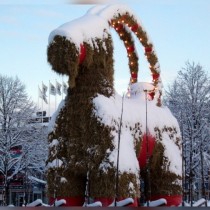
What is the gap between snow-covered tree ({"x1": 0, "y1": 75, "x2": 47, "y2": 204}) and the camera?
17734mm

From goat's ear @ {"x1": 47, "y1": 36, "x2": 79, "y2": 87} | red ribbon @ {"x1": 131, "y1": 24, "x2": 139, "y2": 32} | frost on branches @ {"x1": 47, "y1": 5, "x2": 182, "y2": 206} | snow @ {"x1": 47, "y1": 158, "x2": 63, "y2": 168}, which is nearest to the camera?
goat's ear @ {"x1": 47, "y1": 36, "x2": 79, "y2": 87}

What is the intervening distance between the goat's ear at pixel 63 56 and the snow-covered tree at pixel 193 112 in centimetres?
857

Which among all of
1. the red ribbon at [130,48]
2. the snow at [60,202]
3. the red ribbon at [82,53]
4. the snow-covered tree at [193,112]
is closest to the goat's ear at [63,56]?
the red ribbon at [82,53]

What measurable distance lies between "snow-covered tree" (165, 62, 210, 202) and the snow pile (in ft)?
20.3

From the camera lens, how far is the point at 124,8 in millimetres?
9492

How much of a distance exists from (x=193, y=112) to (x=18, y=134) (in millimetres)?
6285

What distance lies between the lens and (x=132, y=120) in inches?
344

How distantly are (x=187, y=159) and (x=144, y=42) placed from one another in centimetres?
702

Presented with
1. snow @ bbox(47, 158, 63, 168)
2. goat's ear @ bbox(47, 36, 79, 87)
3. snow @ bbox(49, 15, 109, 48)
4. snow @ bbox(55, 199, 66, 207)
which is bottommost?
snow @ bbox(55, 199, 66, 207)

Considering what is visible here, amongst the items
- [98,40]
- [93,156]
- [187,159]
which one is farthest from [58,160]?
[187,159]

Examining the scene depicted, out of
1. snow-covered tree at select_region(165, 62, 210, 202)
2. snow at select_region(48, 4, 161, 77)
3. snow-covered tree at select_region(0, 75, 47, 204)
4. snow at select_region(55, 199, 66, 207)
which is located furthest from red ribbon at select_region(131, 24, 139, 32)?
snow-covered tree at select_region(0, 75, 47, 204)

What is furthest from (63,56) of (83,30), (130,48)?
(130,48)

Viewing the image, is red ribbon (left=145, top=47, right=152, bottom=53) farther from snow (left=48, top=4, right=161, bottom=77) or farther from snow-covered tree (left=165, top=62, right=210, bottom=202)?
snow-covered tree (left=165, top=62, right=210, bottom=202)

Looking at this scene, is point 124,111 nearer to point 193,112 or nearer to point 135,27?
point 135,27
